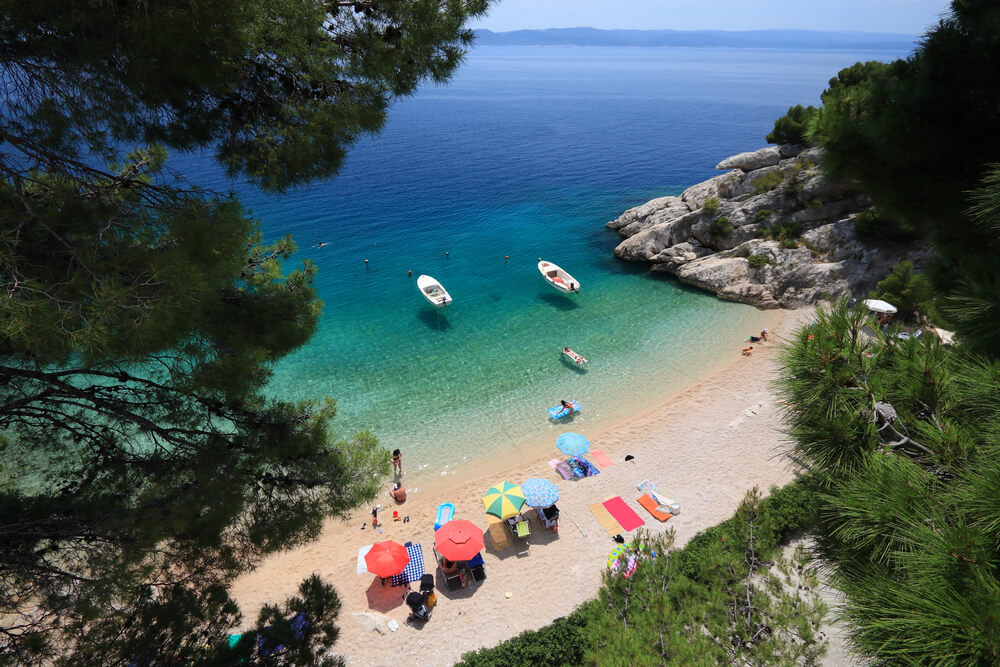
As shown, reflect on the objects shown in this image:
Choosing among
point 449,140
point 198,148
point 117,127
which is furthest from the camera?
point 449,140

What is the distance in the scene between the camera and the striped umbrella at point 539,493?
1256cm

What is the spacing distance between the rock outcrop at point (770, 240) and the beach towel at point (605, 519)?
16.6 metres

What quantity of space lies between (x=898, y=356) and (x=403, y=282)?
90.3 feet

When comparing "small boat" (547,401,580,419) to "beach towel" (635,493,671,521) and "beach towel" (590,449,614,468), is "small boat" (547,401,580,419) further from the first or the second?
"beach towel" (635,493,671,521)

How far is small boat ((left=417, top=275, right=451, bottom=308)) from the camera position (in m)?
25.2

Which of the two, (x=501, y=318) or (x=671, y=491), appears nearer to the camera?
(x=671, y=491)

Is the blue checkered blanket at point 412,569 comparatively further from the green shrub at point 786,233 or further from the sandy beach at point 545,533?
the green shrub at point 786,233

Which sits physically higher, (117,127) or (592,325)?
(117,127)

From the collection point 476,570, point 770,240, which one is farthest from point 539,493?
point 770,240

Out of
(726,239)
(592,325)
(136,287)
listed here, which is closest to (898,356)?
(136,287)

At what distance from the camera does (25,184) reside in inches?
171

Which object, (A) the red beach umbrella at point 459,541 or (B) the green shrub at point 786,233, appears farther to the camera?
(B) the green shrub at point 786,233

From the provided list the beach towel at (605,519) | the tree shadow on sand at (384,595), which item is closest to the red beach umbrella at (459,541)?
the tree shadow on sand at (384,595)

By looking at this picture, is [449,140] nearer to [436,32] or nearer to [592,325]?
[592,325]
